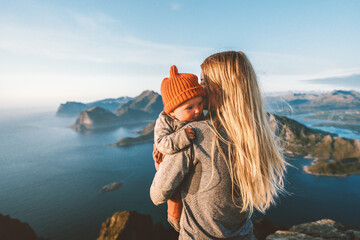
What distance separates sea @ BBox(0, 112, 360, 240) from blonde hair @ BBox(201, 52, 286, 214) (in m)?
56.3

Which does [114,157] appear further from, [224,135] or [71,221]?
[224,135]

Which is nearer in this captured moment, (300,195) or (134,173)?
(300,195)

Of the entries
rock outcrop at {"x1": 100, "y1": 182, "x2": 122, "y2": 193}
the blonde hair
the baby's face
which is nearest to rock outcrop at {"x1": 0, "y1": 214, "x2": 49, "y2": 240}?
rock outcrop at {"x1": 100, "y1": 182, "x2": 122, "y2": 193}

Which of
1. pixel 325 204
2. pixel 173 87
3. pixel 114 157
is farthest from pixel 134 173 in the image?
pixel 173 87

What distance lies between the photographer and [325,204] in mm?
73625

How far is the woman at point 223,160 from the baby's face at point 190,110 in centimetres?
13

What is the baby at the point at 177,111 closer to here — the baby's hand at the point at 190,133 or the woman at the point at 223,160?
the woman at the point at 223,160

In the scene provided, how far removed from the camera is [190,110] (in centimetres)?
198

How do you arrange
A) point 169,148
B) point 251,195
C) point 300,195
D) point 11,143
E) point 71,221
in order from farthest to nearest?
Answer: point 11,143, point 300,195, point 71,221, point 251,195, point 169,148

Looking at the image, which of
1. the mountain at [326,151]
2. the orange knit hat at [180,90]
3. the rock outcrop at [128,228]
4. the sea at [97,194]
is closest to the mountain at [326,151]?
the mountain at [326,151]

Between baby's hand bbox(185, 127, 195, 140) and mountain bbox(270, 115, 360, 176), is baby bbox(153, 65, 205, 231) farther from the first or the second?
mountain bbox(270, 115, 360, 176)

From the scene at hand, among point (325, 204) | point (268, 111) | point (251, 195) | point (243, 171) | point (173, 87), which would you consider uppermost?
point (173, 87)

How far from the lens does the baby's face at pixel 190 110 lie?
196 centimetres

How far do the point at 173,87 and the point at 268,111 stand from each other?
115 cm
